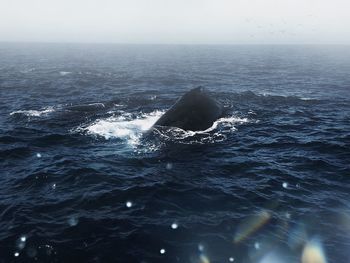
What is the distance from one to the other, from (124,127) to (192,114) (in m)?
6.24

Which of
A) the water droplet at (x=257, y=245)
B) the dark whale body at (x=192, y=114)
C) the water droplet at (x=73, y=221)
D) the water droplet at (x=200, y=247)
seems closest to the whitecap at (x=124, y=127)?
the dark whale body at (x=192, y=114)

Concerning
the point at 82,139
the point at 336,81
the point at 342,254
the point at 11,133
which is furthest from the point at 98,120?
the point at 336,81

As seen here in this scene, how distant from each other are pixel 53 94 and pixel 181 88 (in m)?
19.3

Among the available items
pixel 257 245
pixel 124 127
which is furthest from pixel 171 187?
pixel 124 127

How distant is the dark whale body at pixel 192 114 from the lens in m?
30.7

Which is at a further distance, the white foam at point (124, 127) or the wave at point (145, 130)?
the white foam at point (124, 127)

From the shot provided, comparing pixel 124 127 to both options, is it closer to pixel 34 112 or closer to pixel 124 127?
pixel 124 127

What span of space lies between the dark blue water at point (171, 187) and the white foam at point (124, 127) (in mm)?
171

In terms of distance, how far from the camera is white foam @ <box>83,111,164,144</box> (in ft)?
96.9

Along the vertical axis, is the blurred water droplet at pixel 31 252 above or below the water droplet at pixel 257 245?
above

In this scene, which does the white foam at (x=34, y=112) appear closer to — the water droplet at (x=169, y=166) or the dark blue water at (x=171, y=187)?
the dark blue water at (x=171, y=187)

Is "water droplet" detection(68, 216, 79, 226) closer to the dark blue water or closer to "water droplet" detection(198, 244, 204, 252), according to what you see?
the dark blue water

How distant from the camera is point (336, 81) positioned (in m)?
65.3

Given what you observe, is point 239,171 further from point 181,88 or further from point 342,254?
point 181,88
